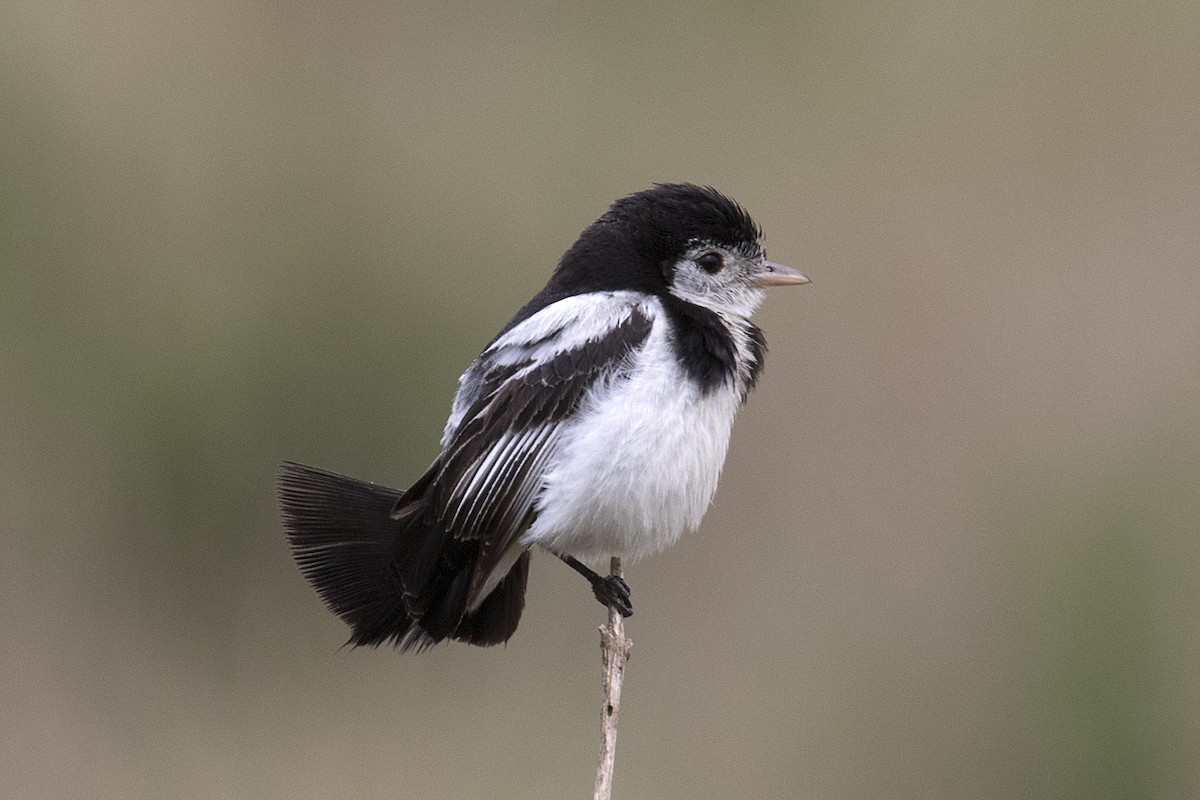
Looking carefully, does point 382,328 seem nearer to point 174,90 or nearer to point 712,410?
point 174,90

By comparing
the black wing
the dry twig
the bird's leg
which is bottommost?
the dry twig

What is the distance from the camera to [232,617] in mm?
6055

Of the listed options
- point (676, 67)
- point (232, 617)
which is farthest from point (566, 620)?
point (676, 67)

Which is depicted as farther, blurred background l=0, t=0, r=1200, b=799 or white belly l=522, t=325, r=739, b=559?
blurred background l=0, t=0, r=1200, b=799

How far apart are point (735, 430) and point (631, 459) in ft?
8.37

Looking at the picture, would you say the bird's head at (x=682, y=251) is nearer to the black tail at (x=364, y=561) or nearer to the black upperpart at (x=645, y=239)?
the black upperpart at (x=645, y=239)

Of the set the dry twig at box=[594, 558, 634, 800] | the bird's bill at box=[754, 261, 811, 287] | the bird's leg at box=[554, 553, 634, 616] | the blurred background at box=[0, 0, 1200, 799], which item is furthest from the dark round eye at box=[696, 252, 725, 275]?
the blurred background at box=[0, 0, 1200, 799]

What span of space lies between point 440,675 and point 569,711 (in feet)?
1.87

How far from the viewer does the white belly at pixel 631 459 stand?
12.8 ft

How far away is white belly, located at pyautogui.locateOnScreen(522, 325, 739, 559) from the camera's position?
12.8ft

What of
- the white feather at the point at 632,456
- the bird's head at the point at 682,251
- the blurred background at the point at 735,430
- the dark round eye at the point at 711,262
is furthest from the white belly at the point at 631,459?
the blurred background at the point at 735,430

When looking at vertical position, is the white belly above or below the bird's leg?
above

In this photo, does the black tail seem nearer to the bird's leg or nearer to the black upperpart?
the bird's leg

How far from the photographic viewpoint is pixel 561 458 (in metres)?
3.96
